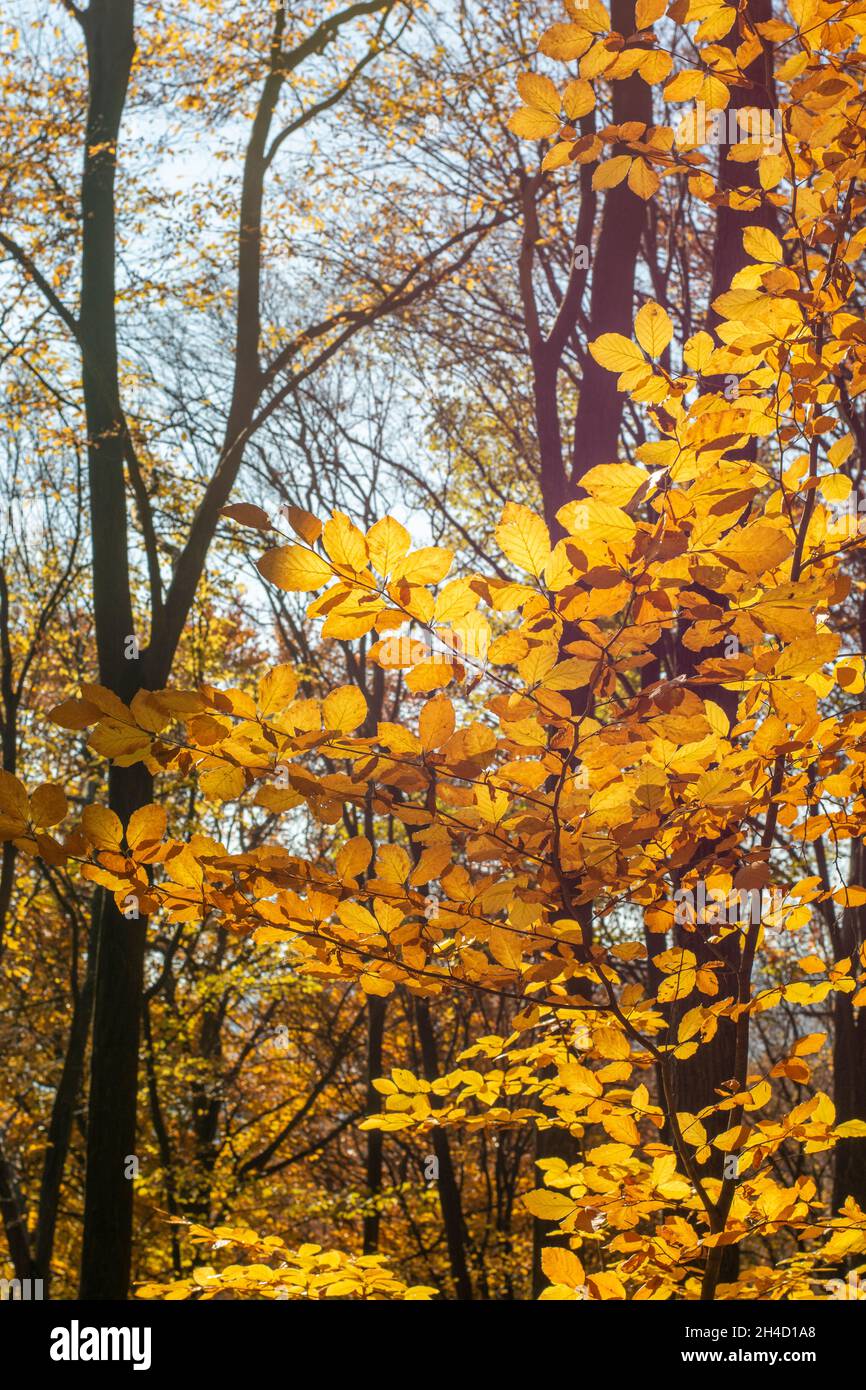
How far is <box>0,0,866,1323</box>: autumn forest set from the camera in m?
1.49

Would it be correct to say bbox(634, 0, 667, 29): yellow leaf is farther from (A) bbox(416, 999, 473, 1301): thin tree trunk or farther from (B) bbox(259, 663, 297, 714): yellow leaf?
(A) bbox(416, 999, 473, 1301): thin tree trunk

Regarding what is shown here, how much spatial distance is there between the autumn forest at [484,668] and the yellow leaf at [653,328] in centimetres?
1

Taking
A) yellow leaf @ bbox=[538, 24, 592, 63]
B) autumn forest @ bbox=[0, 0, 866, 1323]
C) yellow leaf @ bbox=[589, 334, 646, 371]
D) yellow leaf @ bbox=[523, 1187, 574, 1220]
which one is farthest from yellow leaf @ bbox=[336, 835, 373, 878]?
yellow leaf @ bbox=[538, 24, 592, 63]

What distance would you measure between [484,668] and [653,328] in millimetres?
744

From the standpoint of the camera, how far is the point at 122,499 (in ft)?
21.9

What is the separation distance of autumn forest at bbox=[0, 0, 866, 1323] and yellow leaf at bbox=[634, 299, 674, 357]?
0.03 ft

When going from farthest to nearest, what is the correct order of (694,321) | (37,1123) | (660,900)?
(37,1123), (694,321), (660,900)

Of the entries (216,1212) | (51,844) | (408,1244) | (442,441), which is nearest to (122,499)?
(442,441)

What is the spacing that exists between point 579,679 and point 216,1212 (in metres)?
13.2

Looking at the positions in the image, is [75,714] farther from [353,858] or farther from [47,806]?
[353,858]

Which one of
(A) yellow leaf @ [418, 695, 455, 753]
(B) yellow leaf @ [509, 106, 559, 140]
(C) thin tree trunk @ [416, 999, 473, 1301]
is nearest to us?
(A) yellow leaf @ [418, 695, 455, 753]

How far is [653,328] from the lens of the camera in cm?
176

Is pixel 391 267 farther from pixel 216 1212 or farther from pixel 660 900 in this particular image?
pixel 216 1212

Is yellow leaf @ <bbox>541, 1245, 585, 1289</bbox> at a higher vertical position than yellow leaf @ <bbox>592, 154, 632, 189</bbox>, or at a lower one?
lower
